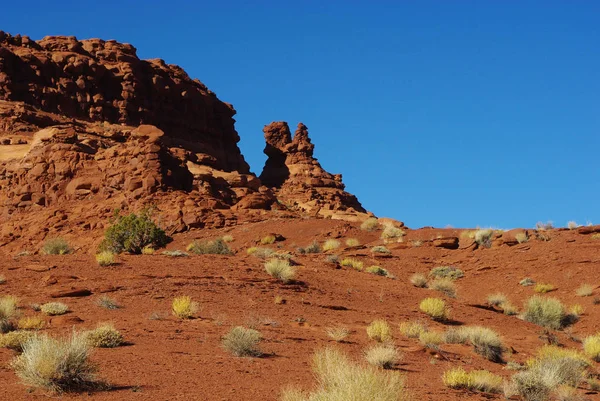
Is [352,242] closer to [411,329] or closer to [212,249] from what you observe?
[212,249]

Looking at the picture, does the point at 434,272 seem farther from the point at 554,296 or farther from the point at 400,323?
the point at 400,323

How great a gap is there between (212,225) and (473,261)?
13830 mm

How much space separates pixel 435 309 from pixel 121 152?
27.7 meters

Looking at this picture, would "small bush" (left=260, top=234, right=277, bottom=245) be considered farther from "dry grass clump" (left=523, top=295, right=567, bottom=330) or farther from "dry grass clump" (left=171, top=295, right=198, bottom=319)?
"dry grass clump" (left=171, top=295, right=198, bottom=319)

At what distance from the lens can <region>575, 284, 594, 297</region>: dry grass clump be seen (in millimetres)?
23250

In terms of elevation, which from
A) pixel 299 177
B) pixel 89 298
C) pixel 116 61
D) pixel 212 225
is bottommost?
pixel 89 298

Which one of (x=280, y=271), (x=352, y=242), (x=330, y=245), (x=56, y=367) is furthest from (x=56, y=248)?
(x=56, y=367)

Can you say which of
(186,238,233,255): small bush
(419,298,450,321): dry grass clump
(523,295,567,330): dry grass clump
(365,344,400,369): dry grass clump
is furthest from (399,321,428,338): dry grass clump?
(186,238,233,255): small bush

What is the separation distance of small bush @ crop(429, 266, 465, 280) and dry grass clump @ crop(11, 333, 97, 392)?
2015 cm

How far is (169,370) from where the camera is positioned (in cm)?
1012

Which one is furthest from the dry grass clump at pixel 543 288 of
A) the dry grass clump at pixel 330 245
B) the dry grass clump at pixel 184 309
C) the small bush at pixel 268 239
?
the dry grass clump at pixel 184 309

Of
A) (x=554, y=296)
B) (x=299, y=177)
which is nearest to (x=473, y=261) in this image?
(x=554, y=296)

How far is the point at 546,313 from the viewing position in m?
20.7

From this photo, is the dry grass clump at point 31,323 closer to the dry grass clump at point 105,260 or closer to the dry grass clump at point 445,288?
the dry grass clump at point 105,260
